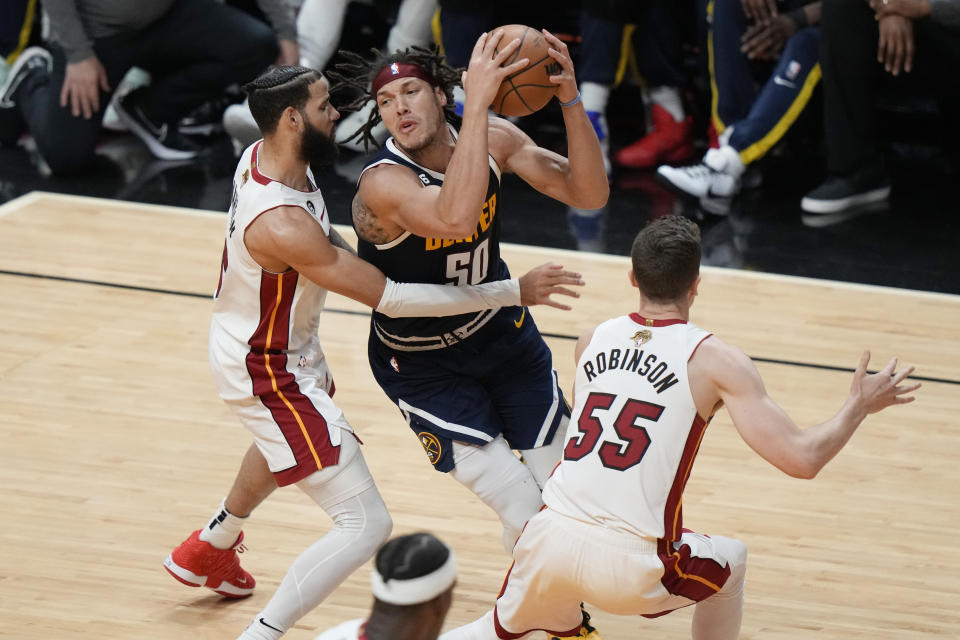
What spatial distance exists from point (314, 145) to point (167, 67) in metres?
5.17

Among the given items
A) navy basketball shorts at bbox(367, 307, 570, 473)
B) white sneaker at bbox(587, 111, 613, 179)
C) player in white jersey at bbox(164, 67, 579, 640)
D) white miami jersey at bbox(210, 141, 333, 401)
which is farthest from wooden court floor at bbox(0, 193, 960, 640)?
white sneaker at bbox(587, 111, 613, 179)

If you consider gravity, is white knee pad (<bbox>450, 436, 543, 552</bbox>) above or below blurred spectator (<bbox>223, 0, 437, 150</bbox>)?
above

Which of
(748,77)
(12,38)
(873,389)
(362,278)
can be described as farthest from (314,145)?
(12,38)

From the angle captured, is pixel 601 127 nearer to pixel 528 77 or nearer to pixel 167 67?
pixel 167 67

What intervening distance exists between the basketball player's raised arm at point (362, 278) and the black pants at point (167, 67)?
4.81 m

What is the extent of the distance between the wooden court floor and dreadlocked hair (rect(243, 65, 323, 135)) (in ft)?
4.62

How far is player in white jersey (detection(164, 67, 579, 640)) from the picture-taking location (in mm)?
3156

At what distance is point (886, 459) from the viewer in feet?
14.7

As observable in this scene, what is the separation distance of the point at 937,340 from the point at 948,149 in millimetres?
3216

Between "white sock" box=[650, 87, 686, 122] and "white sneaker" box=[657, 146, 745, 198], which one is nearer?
"white sneaker" box=[657, 146, 745, 198]

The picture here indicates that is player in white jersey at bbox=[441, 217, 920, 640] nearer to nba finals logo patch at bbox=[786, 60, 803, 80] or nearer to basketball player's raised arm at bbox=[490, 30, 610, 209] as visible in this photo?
basketball player's raised arm at bbox=[490, 30, 610, 209]

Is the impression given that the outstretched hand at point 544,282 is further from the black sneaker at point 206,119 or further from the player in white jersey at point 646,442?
the black sneaker at point 206,119

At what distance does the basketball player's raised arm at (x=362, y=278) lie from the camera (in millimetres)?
3148

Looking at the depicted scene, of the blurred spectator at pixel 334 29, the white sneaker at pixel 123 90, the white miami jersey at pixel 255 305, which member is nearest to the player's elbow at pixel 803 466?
the white miami jersey at pixel 255 305
